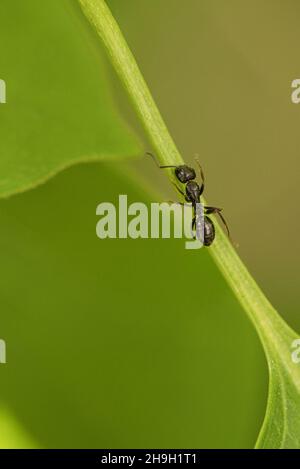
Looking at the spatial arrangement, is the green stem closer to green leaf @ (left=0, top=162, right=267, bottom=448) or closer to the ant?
the ant

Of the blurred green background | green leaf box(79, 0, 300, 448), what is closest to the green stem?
A: green leaf box(79, 0, 300, 448)

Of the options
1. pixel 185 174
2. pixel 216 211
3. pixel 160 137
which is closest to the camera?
pixel 160 137

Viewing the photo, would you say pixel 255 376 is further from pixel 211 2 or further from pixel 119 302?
pixel 211 2

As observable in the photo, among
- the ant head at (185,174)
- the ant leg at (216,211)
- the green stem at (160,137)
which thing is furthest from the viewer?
the ant leg at (216,211)

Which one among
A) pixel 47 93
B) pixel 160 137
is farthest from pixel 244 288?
pixel 47 93

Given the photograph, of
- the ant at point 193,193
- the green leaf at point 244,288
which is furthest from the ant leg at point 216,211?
the green leaf at point 244,288

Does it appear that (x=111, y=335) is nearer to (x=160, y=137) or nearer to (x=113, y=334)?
(x=113, y=334)

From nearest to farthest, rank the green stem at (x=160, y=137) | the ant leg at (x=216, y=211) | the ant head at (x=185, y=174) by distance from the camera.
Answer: the green stem at (x=160, y=137) → the ant head at (x=185, y=174) → the ant leg at (x=216, y=211)

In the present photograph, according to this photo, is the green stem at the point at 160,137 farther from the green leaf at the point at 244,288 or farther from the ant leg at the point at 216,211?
the ant leg at the point at 216,211
